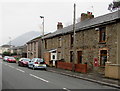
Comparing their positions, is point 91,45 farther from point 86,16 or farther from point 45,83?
point 45,83

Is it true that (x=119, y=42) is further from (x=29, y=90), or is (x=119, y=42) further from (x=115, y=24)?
(x=29, y=90)

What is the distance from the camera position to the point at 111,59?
17141 mm

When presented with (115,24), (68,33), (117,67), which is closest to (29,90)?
(117,67)

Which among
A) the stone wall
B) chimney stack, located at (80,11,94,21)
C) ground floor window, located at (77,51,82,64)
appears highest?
chimney stack, located at (80,11,94,21)

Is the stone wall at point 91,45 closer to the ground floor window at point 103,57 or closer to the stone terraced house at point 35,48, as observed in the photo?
the ground floor window at point 103,57

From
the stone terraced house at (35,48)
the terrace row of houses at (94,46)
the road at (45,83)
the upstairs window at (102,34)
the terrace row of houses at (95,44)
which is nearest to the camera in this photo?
the road at (45,83)

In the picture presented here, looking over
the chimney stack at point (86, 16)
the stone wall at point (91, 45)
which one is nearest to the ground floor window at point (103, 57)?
the stone wall at point (91, 45)

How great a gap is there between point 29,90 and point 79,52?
1513 cm

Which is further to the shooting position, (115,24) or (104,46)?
(104,46)

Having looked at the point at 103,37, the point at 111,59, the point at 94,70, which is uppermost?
the point at 103,37

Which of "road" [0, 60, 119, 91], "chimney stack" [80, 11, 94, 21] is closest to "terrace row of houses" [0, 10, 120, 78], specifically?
"chimney stack" [80, 11, 94, 21]

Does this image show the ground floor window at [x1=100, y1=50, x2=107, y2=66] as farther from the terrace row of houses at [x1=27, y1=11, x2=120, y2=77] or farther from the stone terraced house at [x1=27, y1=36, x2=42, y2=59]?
the stone terraced house at [x1=27, y1=36, x2=42, y2=59]

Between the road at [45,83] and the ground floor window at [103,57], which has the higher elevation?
the ground floor window at [103,57]

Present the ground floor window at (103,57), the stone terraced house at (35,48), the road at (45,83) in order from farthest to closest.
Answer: the stone terraced house at (35,48)
the ground floor window at (103,57)
the road at (45,83)
